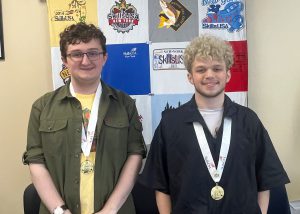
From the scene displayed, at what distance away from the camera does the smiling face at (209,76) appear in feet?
4.78

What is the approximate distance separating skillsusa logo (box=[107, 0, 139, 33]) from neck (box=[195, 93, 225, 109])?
3.25 ft

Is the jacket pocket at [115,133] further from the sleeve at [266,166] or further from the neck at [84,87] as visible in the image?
the sleeve at [266,166]

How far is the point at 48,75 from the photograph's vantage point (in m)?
2.40

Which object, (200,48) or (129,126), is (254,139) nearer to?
(200,48)

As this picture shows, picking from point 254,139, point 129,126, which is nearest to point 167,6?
point 129,126

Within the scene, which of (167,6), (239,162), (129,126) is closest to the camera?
(239,162)

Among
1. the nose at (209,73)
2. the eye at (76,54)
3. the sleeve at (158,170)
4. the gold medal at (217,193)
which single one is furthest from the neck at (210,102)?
the eye at (76,54)

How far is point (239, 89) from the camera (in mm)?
2369

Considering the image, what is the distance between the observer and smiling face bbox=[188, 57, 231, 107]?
1457 millimetres

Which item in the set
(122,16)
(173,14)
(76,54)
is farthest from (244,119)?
(122,16)

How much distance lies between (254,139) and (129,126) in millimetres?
621

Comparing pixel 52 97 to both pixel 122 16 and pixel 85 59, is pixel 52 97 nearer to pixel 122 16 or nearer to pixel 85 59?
pixel 85 59

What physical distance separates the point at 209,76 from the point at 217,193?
19.9 inches

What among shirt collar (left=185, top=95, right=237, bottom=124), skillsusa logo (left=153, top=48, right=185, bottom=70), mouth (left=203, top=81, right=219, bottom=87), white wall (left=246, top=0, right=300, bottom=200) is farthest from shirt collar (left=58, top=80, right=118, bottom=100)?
white wall (left=246, top=0, right=300, bottom=200)
